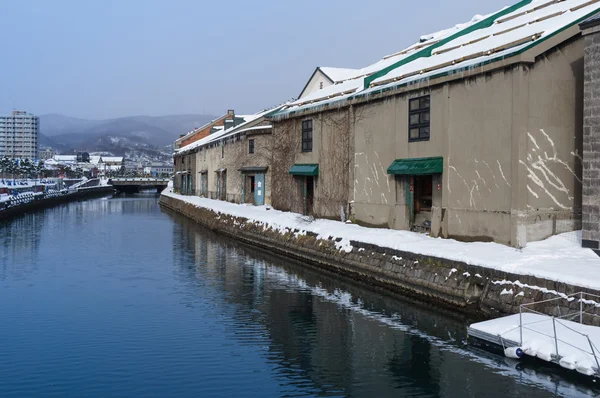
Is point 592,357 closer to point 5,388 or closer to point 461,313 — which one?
point 461,313

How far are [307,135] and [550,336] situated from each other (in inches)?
954

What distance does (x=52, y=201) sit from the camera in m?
74.6

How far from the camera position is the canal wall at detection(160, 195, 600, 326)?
14922 mm

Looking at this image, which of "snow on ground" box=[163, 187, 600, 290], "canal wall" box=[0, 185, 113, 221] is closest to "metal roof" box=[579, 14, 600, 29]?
"snow on ground" box=[163, 187, 600, 290]

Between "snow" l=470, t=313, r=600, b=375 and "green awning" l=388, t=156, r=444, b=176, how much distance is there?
9.51 meters

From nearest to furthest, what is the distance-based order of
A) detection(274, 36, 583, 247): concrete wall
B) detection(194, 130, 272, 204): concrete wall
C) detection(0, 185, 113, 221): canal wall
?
detection(274, 36, 583, 247): concrete wall
detection(194, 130, 272, 204): concrete wall
detection(0, 185, 113, 221): canal wall

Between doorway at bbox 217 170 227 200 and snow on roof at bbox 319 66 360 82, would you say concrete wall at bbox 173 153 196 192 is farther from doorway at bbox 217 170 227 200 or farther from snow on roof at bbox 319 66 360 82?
snow on roof at bbox 319 66 360 82

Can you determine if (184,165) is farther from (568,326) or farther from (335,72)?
(568,326)

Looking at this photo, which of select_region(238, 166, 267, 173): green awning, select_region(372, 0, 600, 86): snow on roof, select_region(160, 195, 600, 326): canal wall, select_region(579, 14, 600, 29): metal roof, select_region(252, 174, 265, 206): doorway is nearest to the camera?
select_region(160, 195, 600, 326): canal wall

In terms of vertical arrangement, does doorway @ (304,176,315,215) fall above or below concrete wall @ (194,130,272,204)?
below

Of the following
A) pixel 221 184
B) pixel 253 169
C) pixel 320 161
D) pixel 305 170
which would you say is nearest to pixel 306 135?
pixel 305 170

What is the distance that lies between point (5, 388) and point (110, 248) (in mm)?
22260

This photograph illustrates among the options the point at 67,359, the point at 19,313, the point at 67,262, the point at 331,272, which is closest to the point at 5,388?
the point at 67,359

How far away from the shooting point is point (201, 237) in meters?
39.4
